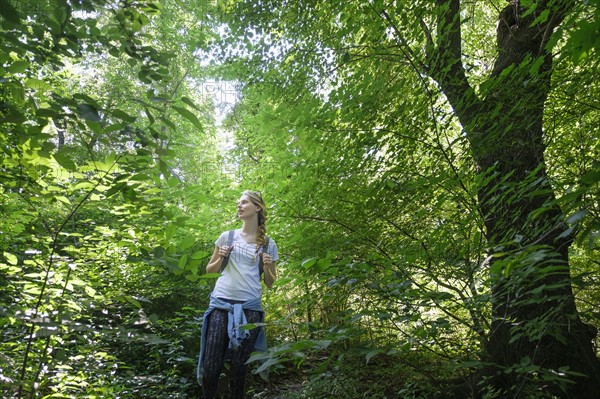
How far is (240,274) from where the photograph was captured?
3229 mm

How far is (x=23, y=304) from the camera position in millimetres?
2232

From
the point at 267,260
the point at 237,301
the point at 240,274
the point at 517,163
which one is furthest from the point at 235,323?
the point at 517,163

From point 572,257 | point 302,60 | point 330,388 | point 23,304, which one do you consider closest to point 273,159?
point 302,60

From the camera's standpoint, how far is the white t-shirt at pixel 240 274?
125 inches

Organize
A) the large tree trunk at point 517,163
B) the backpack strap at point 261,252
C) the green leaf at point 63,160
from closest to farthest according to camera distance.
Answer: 1. the green leaf at point 63,160
2. the large tree trunk at point 517,163
3. the backpack strap at point 261,252

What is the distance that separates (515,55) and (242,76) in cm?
308

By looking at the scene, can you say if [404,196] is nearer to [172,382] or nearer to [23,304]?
[23,304]

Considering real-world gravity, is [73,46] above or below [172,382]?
above

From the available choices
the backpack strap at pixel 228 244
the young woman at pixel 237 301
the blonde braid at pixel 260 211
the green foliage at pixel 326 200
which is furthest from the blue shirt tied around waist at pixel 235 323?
the blonde braid at pixel 260 211

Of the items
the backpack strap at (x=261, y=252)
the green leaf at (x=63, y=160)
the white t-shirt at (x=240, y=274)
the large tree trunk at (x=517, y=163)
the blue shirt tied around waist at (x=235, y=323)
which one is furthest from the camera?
the backpack strap at (x=261, y=252)

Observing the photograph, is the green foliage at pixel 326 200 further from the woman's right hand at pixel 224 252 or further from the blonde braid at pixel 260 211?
the woman's right hand at pixel 224 252

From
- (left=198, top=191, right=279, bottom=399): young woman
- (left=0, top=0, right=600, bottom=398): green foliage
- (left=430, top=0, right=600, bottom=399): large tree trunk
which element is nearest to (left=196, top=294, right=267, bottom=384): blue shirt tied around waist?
(left=198, top=191, right=279, bottom=399): young woman

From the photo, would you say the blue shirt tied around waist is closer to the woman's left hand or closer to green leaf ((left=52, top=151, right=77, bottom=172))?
the woman's left hand

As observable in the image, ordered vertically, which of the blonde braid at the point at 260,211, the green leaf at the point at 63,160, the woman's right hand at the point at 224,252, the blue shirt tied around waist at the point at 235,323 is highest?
the blonde braid at the point at 260,211
